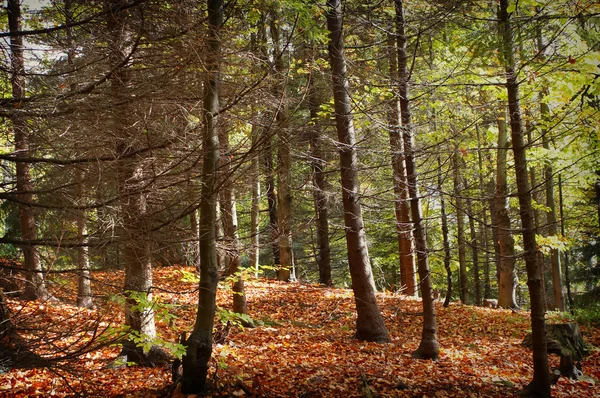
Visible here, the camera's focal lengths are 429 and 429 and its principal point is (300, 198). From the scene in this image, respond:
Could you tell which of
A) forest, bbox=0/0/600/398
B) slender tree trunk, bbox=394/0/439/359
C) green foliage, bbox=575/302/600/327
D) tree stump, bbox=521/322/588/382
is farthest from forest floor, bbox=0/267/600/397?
green foliage, bbox=575/302/600/327

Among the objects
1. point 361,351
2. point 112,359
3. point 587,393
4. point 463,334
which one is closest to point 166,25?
point 112,359

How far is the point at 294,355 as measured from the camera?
24.1ft

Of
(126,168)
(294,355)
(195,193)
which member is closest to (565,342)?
(294,355)

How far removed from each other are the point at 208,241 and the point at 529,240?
13.5 ft

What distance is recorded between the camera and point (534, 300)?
5.60 m

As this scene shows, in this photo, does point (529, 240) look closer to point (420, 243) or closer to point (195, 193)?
point (420, 243)

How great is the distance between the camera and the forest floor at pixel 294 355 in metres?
4.06

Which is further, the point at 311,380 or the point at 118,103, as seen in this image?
the point at 311,380

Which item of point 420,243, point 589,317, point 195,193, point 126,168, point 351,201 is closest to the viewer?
point 126,168

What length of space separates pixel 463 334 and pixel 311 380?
5.91 m

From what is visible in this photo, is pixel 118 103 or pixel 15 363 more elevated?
pixel 118 103

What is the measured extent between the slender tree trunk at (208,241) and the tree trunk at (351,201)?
11.8 ft

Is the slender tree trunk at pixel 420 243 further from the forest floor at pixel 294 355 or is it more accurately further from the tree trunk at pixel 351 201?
the tree trunk at pixel 351 201

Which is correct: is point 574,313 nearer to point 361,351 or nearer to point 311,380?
point 361,351
